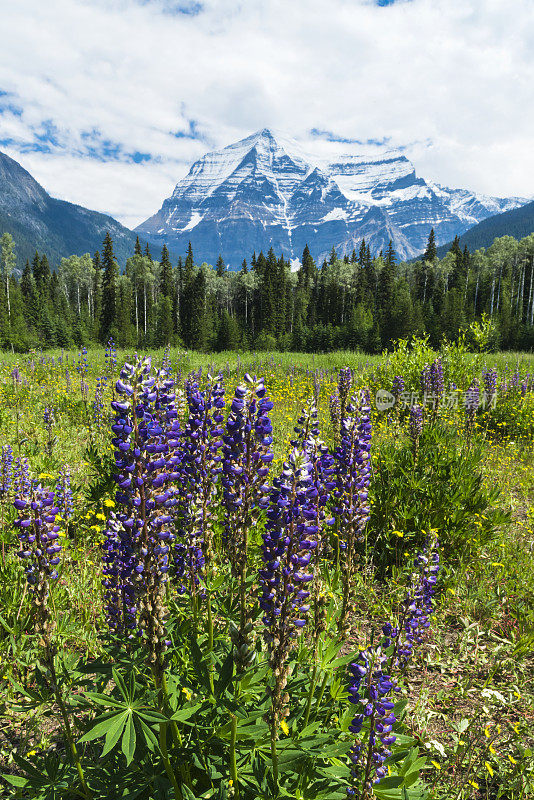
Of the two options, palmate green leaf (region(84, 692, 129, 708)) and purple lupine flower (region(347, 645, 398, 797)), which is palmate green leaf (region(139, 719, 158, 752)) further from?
purple lupine flower (region(347, 645, 398, 797))

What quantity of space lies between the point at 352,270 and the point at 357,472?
84.5m

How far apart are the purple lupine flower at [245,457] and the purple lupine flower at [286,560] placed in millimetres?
217

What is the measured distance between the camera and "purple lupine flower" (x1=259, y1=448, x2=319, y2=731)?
1.89m

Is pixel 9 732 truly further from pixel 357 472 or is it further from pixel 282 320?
Answer: pixel 282 320

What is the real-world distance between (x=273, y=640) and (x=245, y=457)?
0.86 meters

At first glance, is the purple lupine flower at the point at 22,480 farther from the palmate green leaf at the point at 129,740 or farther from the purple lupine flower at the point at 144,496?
the palmate green leaf at the point at 129,740

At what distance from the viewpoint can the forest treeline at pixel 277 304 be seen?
55125mm

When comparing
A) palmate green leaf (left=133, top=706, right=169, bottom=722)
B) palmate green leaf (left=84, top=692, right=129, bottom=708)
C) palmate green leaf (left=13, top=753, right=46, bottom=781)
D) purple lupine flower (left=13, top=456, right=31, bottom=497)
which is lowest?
palmate green leaf (left=13, top=753, right=46, bottom=781)

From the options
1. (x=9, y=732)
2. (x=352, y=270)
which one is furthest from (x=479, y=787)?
(x=352, y=270)

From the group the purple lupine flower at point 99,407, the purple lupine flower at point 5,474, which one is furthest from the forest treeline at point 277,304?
the purple lupine flower at point 5,474

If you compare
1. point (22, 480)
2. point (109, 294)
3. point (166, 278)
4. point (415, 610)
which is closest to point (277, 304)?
point (166, 278)

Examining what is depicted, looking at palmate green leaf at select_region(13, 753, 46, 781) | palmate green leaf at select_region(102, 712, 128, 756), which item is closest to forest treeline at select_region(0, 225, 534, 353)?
palmate green leaf at select_region(13, 753, 46, 781)

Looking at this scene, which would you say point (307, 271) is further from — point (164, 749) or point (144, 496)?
point (164, 749)

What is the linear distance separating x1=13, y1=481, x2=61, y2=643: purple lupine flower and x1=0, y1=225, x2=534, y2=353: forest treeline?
4609cm
